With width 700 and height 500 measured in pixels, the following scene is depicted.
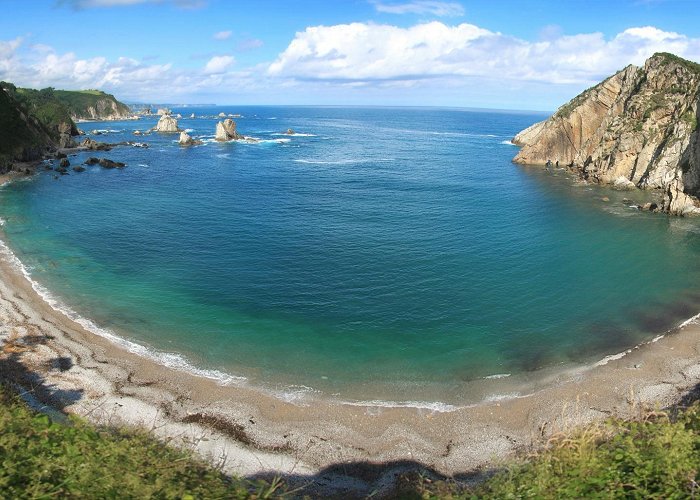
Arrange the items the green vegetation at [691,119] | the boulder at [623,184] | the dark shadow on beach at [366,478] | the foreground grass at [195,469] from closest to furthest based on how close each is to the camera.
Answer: the foreground grass at [195,469]
the dark shadow on beach at [366,478]
the green vegetation at [691,119]
the boulder at [623,184]

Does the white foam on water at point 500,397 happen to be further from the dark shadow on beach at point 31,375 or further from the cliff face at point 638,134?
the cliff face at point 638,134

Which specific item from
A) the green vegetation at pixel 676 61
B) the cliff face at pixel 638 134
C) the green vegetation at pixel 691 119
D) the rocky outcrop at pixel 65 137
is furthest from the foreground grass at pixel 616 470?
the rocky outcrop at pixel 65 137

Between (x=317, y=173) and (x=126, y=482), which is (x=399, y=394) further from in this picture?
(x=317, y=173)

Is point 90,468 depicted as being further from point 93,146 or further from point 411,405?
point 93,146

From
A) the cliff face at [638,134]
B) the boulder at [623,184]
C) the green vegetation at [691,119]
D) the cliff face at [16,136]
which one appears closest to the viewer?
the cliff face at [638,134]

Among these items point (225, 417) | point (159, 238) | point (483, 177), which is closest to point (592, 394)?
point (225, 417)

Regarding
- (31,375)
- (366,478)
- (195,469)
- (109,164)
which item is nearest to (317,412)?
(366,478)

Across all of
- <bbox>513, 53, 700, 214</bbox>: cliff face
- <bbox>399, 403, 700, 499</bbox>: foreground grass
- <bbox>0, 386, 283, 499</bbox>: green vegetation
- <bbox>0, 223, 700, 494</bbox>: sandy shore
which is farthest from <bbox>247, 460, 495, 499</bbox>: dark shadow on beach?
<bbox>513, 53, 700, 214</bbox>: cliff face
